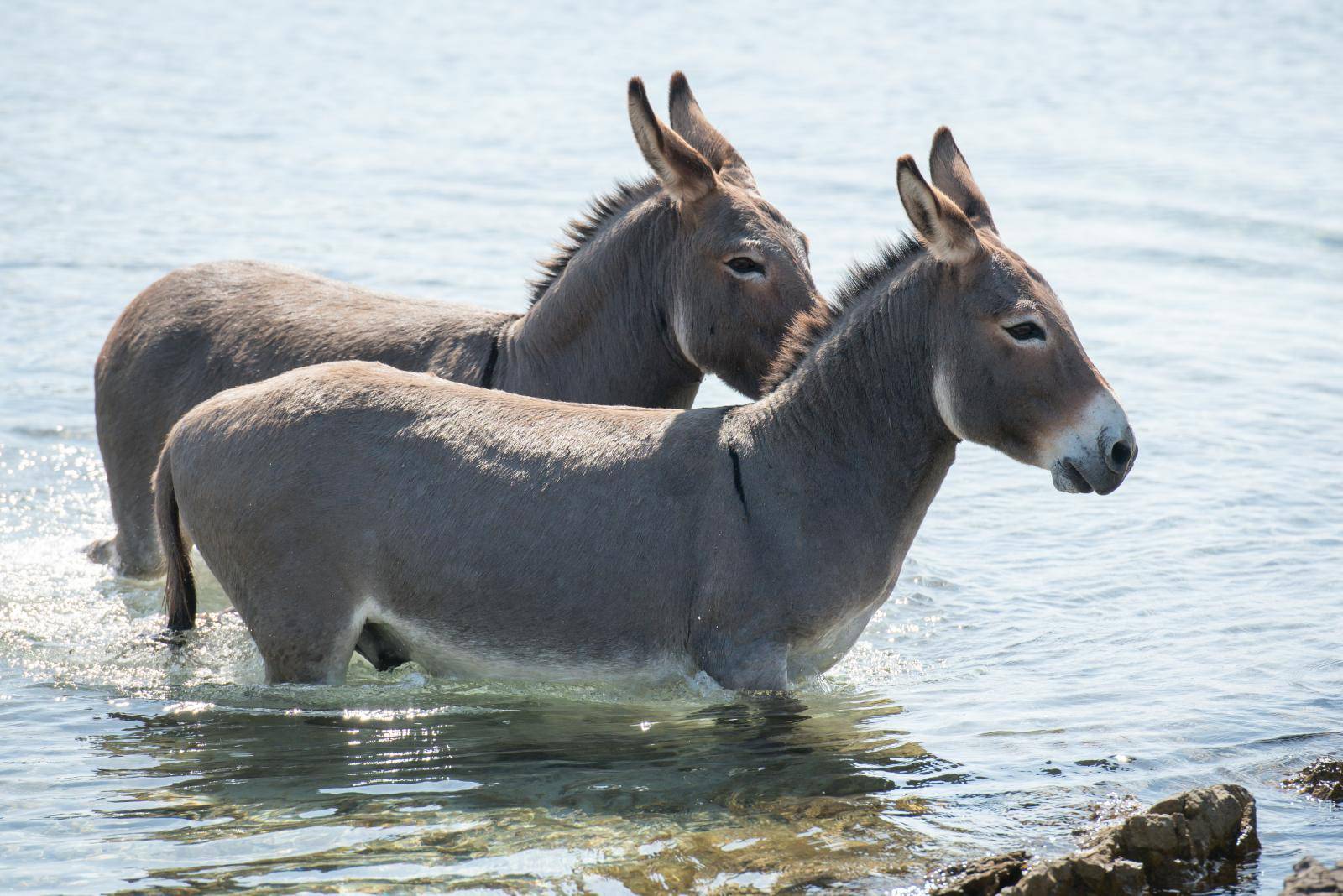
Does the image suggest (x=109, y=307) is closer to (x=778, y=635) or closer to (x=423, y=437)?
(x=423, y=437)

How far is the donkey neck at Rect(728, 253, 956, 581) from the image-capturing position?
631 cm

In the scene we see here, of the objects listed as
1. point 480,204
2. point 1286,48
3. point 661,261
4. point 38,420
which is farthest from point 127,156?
point 1286,48

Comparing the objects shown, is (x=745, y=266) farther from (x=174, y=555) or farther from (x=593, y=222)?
(x=174, y=555)

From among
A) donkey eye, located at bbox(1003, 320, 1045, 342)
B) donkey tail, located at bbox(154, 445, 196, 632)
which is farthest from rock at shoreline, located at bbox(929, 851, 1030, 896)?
donkey tail, located at bbox(154, 445, 196, 632)

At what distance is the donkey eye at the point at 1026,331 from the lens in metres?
6.02

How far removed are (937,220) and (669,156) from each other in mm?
1585

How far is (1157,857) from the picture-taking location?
17.5 feet

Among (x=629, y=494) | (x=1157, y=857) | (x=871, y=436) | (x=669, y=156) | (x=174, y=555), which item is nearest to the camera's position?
(x=1157, y=857)

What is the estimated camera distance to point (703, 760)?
6352 millimetres

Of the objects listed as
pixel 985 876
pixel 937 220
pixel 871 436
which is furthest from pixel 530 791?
pixel 937 220

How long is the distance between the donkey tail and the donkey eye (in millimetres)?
3414

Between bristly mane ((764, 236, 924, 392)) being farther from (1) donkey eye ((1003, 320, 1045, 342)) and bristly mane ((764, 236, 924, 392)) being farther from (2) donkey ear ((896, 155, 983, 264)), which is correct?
(1) donkey eye ((1003, 320, 1045, 342))

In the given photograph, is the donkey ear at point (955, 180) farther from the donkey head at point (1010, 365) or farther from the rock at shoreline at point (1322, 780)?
the rock at shoreline at point (1322, 780)

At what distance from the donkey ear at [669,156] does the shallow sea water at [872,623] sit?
2389 millimetres
